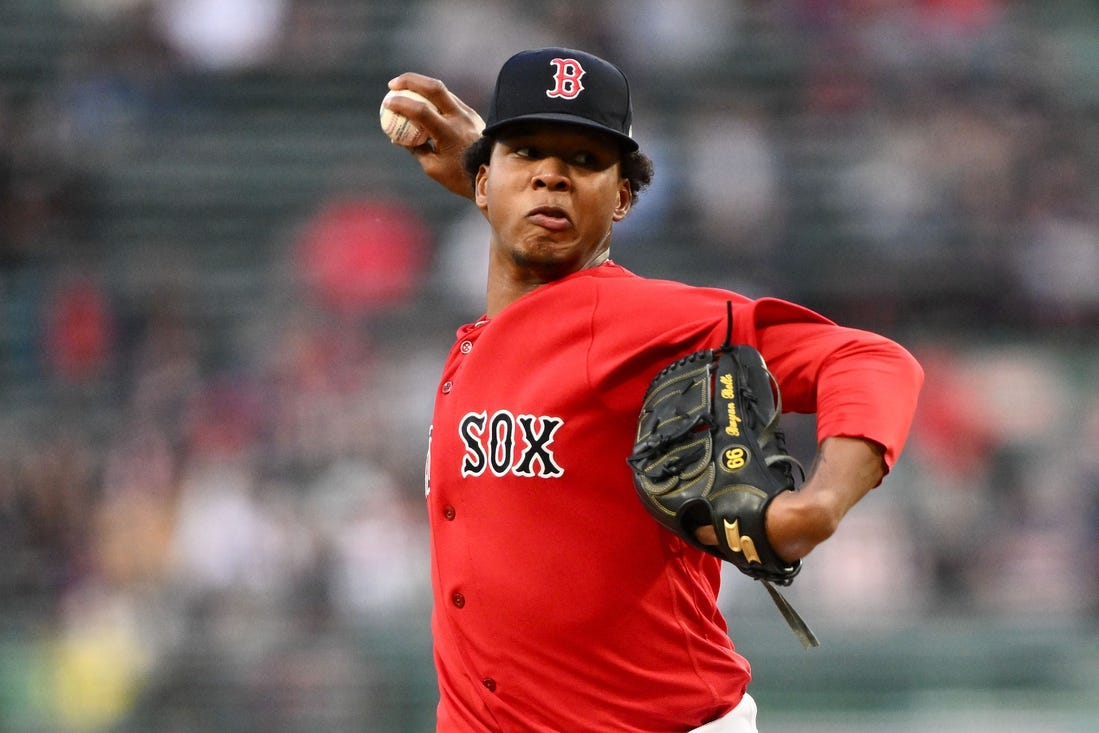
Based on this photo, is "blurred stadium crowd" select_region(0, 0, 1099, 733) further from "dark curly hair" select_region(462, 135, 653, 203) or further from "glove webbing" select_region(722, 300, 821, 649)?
"glove webbing" select_region(722, 300, 821, 649)

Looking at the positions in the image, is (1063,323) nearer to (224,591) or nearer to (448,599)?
(224,591)

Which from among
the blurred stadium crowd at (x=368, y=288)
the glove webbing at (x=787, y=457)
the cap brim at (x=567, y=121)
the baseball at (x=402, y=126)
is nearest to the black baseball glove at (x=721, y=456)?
the glove webbing at (x=787, y=457)

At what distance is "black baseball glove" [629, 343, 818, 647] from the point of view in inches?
95.3

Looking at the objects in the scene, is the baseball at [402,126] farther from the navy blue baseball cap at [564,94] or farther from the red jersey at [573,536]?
the red jersey at [573,536]

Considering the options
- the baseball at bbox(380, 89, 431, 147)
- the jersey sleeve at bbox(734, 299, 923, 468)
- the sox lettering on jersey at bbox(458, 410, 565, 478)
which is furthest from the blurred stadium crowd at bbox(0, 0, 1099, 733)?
the jersey sleeve at bbox(734, 299, 923, 468)

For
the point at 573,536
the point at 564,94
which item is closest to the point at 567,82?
the point at 564,94

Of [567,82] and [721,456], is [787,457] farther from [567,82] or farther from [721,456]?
[567,82]

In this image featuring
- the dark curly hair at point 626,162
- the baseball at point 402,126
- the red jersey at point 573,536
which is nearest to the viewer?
the red jersey at point 573,536

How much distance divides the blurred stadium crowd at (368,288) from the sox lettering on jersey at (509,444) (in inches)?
196

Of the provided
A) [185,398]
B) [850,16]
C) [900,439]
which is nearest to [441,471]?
[900,439]

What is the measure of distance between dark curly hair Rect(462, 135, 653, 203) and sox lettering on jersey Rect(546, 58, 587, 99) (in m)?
0.18

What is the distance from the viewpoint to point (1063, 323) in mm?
9445

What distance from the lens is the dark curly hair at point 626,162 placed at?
3133mm

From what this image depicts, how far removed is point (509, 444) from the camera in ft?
9.53
